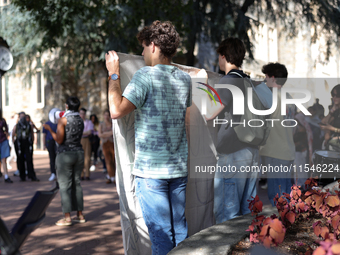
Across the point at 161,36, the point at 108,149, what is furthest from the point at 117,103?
the point at 108,149

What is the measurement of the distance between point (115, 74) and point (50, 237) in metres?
3.09

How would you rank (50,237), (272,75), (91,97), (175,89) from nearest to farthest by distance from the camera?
(175,89), (272,75), (50,237), (91,97)

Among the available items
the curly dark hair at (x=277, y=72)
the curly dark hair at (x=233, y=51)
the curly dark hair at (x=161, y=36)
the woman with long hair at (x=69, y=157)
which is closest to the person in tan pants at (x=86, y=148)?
the woman with long hair at (x=69, y=157)

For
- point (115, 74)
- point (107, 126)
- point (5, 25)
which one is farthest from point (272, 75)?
point (5, 25)

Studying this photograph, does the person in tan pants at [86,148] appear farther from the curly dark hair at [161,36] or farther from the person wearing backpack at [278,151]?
the curly dark hair at [161,36]

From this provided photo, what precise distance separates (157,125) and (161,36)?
0.60 meters

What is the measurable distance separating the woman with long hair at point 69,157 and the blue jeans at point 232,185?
285cm

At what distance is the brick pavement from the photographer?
14.6 ft

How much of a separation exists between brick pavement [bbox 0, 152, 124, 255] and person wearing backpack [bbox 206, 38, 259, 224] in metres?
1.72

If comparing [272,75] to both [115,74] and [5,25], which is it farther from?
[5,25]

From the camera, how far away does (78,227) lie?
5414mm

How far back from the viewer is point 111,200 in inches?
289

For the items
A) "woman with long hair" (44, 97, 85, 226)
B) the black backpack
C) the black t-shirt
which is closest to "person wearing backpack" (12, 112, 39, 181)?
the black backpack

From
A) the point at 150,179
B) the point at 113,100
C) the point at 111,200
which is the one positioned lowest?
the point at 111,200
